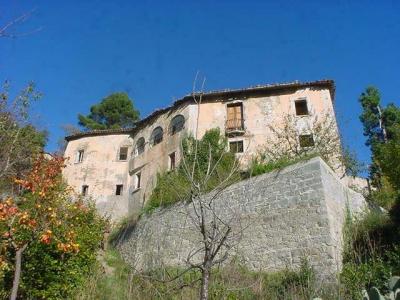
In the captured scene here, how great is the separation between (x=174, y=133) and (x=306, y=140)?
7.19 meters

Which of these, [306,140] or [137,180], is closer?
[306,140]

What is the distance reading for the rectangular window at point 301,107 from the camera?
20.5 meters

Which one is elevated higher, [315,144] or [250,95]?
[250,95]

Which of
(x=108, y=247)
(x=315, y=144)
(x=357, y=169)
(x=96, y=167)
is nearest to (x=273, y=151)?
(x=315, y=144)

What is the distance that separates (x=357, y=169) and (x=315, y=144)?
2153 millimetres

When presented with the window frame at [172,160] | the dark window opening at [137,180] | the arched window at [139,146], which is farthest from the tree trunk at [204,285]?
the arched window at [139,146]

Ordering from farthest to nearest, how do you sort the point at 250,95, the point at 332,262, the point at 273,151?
the point at 250,95 → the point at 273,151 → the point at 332,262

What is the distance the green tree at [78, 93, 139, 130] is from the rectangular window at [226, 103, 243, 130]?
14.9 metres

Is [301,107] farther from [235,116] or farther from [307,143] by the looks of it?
[235,116]

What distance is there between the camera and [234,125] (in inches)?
818

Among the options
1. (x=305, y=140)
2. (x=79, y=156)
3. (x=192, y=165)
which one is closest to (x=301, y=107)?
(x=305, y=140)

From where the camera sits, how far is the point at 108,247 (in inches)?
677

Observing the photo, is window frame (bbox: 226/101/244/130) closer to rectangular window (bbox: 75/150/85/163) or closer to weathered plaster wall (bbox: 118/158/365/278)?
weathered plaster wall (bbox: 118/158/365/278)

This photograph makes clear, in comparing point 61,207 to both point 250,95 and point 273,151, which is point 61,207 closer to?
point 273,151
